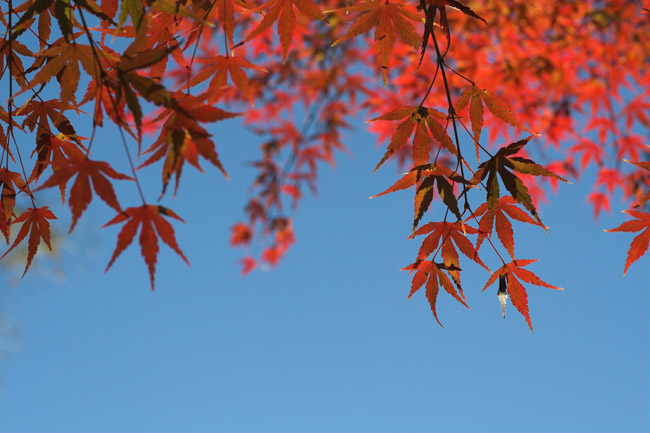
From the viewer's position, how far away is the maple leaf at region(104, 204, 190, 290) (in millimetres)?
806

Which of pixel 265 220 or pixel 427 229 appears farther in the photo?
pixel 265 220

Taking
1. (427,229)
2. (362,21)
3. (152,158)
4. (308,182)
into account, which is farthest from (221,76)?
(308,182)

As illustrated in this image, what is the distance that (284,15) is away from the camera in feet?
3.52

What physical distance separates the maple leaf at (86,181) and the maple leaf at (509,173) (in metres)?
0.59

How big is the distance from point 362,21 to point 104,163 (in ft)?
1.88

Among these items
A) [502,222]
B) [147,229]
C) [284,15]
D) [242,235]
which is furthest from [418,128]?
[242,235]

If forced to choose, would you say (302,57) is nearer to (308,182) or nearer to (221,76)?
(308,182)

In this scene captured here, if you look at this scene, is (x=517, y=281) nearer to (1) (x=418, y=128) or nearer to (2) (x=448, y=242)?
(2) (x=448, y=242)

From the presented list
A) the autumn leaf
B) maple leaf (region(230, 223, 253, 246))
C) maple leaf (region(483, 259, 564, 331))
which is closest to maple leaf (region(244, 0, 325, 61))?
the autumn leaf

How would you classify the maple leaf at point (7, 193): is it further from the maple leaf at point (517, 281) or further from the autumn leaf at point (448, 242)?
the maple leaf at point (517, 281)

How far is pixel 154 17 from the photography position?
110 cm

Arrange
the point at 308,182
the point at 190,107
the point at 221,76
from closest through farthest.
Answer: the point at 190,107 < the point at 221,76 < the point at 308,182

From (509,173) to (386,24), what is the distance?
0.40 metres

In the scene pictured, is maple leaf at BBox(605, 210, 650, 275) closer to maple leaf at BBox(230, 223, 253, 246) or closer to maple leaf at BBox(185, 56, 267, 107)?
maple leaf at BBox(185, 56, 267, 107)
